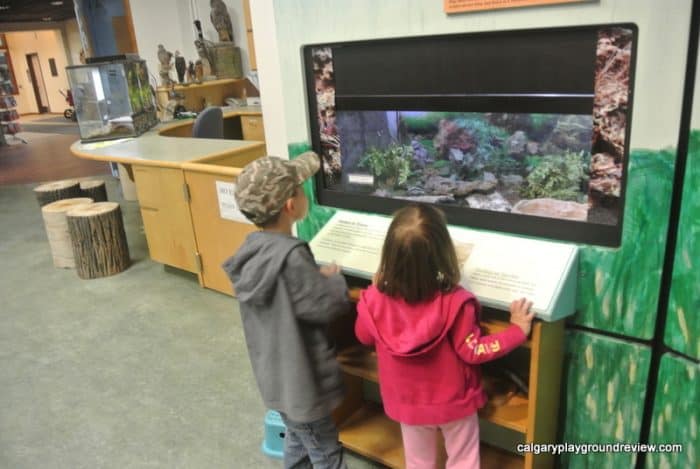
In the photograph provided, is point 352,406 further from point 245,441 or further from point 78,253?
point 78,253

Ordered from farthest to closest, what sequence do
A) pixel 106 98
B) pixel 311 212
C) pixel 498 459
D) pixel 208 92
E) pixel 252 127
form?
1. pixel 208 92
2. pixel 252 127
3. pixel 106 98
4. pixel 311 212
5. pixel 498 459

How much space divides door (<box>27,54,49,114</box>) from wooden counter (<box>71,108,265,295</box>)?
1700cm

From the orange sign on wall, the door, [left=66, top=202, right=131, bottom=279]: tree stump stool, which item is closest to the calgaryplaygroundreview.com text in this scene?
the orange sign on wall

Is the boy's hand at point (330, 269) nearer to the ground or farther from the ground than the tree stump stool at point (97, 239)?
farther from the ground

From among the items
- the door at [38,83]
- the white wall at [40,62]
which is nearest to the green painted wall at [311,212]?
the white wall at [40,62]

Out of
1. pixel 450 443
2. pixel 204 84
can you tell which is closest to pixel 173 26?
pixel 204 84

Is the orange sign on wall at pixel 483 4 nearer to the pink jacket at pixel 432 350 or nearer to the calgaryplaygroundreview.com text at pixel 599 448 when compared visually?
the pink jacket at pixel 432 350

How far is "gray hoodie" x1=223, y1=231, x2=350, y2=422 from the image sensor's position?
1366 millimetres

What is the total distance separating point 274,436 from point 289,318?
75 cm

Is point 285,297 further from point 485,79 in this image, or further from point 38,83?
point 38,83

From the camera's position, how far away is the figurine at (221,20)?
6281 millimetres

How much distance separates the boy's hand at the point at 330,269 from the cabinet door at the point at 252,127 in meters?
4.09

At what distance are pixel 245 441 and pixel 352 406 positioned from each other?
0.42 meters

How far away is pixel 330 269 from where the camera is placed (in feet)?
5.28
